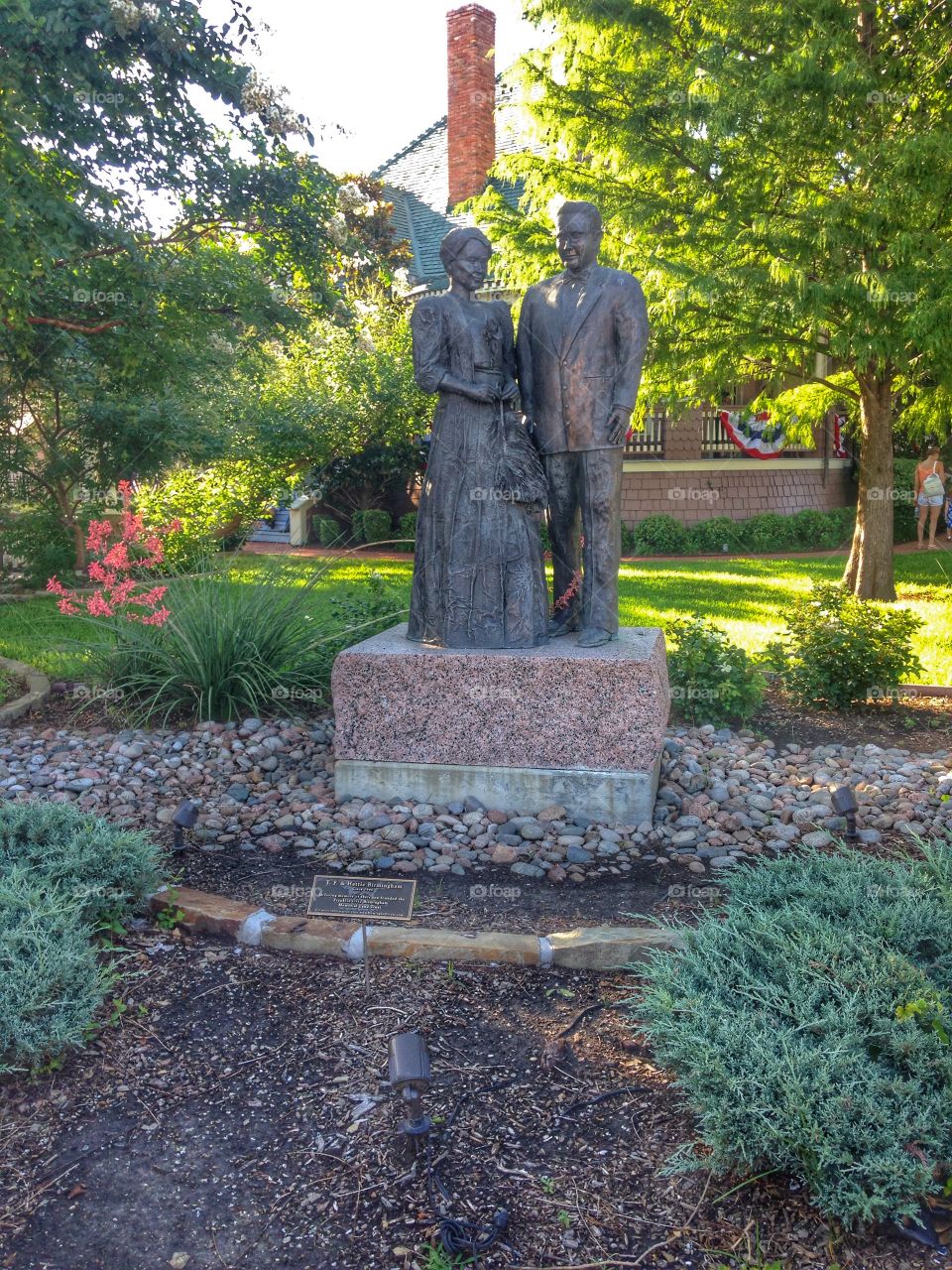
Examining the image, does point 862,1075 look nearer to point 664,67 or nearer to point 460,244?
point 460,244

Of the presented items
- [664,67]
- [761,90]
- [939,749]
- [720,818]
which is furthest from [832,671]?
[664,67]

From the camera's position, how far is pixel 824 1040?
102 inches

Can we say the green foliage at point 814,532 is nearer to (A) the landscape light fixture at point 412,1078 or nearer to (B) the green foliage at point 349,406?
(B) the green foliage at point 349,406

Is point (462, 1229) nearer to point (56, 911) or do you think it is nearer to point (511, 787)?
point (56, 911)

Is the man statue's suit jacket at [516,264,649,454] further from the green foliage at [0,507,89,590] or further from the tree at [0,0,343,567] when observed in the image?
the green foliage at [0,507,89,590]

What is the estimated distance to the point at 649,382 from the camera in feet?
37.8

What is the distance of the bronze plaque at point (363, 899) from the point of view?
321 centimetres

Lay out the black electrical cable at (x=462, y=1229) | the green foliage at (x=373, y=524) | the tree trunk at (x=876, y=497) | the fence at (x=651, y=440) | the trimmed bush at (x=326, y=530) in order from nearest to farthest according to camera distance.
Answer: the black electrical cable at (x=462, y=1229) → the tree trunk at (x=876, y=497) → the green foliage at (x=373, y=524) → the trimmed bush at (x=326, y=530) → the fence at (x=651, y=440)

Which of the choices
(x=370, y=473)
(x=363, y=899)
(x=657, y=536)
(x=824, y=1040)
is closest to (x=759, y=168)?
(x=363, y=899)

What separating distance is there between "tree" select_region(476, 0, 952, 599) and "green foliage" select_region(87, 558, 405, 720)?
460cm

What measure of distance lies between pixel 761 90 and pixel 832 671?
5129 millimetres

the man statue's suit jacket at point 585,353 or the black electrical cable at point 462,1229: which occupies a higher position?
the man statue's suit jacket at point 585,353

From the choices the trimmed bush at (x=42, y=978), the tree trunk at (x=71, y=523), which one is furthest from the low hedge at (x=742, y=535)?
the trimmed bush at (x=42, y=978)

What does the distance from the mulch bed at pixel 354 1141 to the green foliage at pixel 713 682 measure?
11.3 ft
